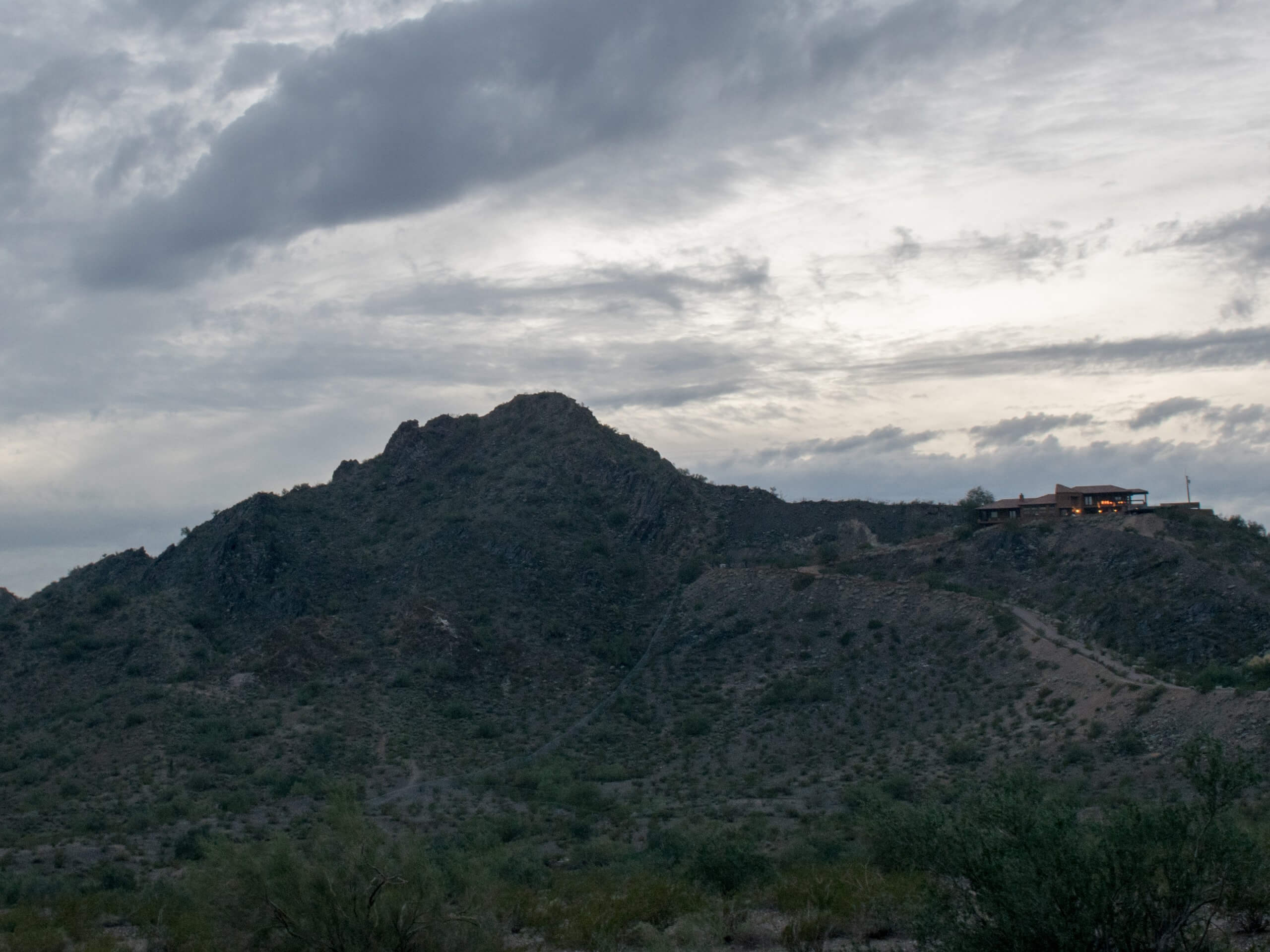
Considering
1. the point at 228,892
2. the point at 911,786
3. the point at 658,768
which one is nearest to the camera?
the point at 228,892

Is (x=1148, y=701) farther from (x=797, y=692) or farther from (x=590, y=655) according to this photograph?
(x=590, y=655)

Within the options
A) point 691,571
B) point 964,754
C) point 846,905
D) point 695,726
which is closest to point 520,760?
point 695,726

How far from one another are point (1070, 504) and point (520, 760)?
155 feet

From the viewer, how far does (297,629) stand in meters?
65.3

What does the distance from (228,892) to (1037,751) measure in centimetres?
3327

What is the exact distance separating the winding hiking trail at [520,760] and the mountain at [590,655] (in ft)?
0.86

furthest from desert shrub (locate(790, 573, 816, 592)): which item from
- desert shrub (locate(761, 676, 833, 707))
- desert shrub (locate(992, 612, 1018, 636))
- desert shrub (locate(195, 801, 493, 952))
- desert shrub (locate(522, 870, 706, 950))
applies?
desert shrub (locate(195, 801, 493, 952))

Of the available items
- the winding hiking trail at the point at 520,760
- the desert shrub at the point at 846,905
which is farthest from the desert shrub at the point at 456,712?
the desert shrub at the point at 846,905

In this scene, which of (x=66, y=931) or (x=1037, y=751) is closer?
(x=66, y=931)

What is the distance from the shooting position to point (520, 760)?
5166 centimetres

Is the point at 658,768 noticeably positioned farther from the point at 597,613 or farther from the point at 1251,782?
the point at 1251,782

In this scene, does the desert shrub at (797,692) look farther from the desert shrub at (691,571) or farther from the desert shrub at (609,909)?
the desert shrub at (609,909)

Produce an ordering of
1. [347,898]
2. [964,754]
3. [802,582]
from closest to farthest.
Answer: [347,898] → [964,754] → [802,582]

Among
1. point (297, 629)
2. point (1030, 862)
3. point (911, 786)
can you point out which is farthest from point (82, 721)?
point (1030, 862)
